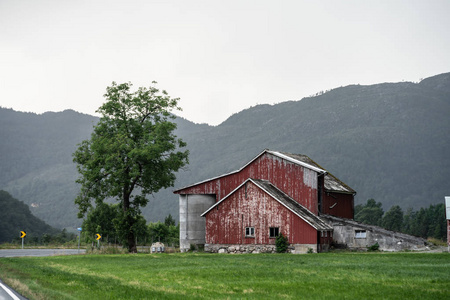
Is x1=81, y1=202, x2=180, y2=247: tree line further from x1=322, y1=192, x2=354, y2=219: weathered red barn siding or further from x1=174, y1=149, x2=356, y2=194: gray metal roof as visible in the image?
x1=322, y1=192, x2=354, y2=219: weathered red barn siding

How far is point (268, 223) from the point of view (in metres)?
52.7

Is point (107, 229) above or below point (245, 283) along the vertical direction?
above

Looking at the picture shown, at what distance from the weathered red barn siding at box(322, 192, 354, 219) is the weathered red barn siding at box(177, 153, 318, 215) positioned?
2.72 metres

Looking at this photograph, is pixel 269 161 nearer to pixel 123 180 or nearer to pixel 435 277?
pixel 123 180

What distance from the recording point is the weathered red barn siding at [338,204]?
59125mm

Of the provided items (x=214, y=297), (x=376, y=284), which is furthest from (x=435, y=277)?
(x=214, y=297)

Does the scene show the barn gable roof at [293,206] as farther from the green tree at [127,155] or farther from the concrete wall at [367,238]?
the green tree at [127,155]

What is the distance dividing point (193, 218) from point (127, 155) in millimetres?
12043

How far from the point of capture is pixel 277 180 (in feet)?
193

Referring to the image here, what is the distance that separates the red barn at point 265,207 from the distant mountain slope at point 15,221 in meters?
89.9

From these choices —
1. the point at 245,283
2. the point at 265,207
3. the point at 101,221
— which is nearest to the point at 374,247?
the point at 265,207

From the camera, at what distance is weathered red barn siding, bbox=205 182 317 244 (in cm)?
5094

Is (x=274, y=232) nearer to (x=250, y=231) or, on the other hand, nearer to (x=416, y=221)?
(x=250, y=231)

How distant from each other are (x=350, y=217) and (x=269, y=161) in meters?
13.0
